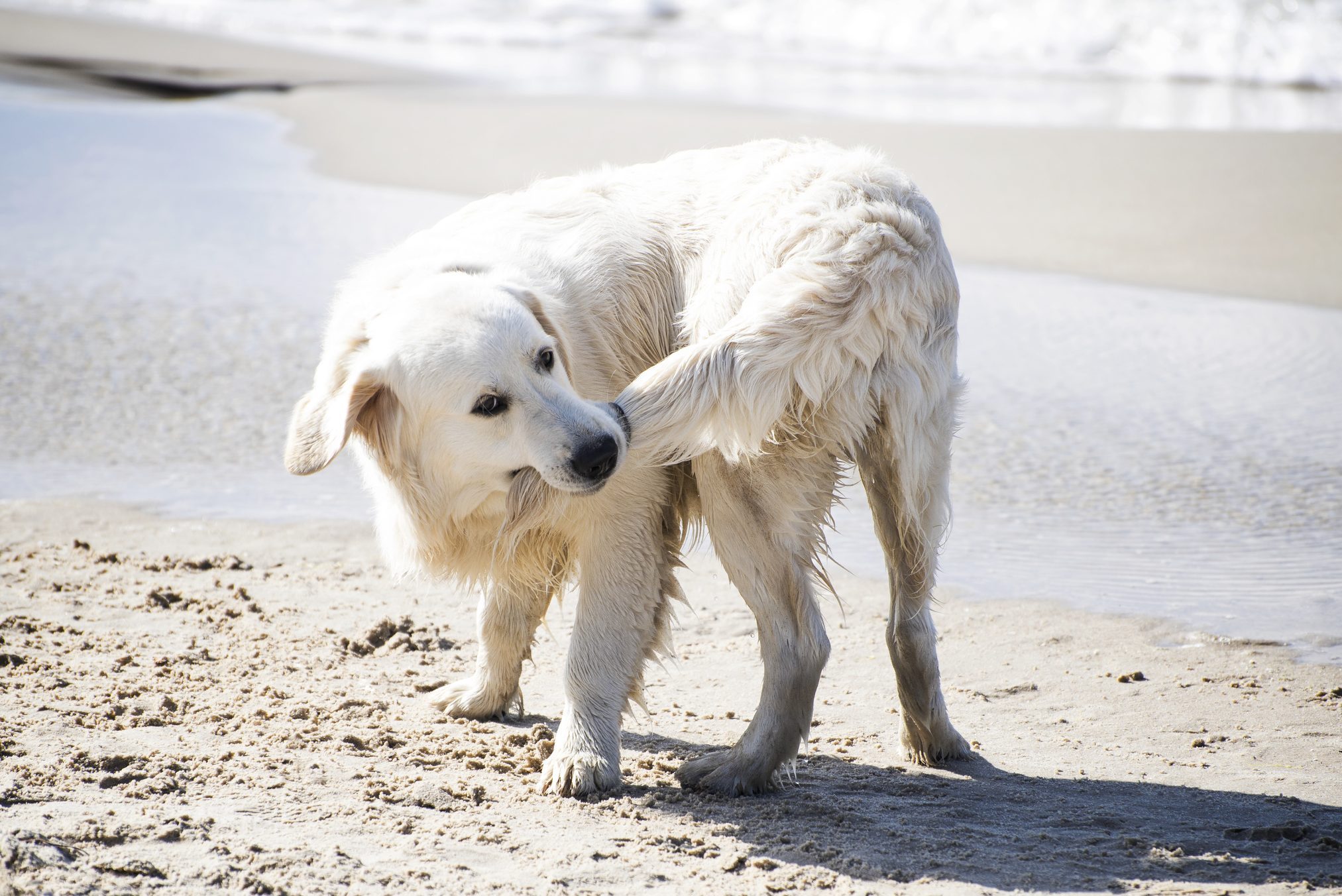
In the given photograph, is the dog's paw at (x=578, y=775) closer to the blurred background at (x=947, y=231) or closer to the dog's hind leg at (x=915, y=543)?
the dog's hind leg at (x=915, y=543)

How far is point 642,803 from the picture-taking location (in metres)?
3.62

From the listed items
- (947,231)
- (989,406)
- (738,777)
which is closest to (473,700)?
(738,777)

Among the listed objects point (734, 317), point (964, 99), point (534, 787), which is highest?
point (964, 99)

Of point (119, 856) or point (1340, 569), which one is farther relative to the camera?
point (1340, 569)

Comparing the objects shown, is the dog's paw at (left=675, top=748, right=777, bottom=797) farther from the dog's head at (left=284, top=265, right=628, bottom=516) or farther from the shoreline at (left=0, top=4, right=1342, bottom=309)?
the shoreline at (left=0, top=4, right=1342, bottom=309)

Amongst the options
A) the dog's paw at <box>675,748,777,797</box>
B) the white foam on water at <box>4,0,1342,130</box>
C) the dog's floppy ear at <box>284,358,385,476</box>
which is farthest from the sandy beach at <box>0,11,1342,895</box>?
the white foam on water at <box>4,0,1342,130</box>

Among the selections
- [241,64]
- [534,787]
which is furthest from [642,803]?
[241,64]

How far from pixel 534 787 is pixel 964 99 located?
14.2 m

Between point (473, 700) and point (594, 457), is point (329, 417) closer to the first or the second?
point (594, 457)

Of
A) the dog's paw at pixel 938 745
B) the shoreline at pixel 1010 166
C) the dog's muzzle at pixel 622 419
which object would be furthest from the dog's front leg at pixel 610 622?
the shoreline at pixel 1010 166

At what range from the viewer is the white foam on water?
15.7 m

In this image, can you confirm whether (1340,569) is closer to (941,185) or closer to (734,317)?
(734,317)

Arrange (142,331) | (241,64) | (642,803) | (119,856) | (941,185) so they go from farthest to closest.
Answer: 1. (241,64)
2. (941,185)
3. (142,331)
4. (642,803)
5. (119,856)

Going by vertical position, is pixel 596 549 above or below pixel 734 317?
below
